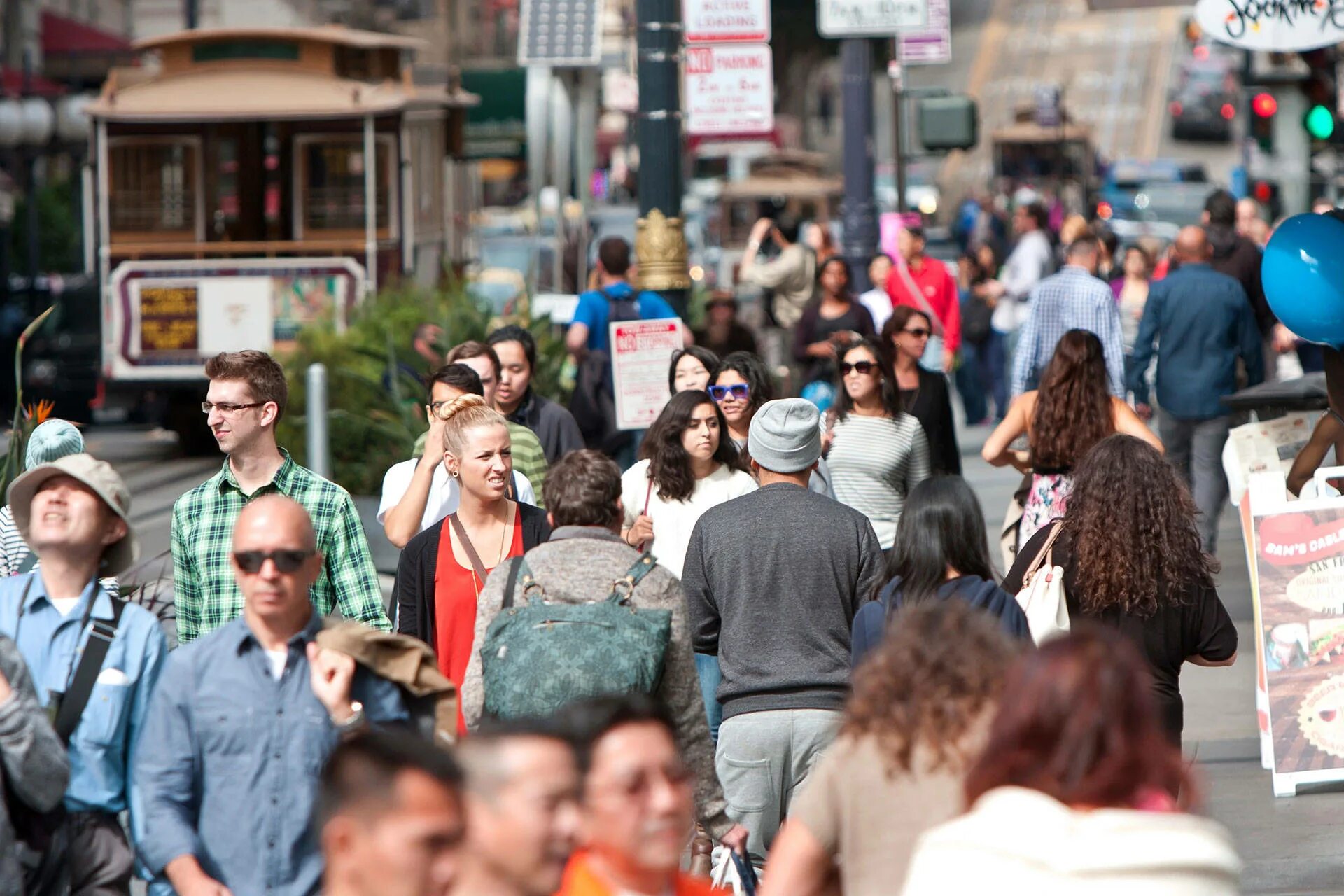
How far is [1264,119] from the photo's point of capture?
19.9 metres

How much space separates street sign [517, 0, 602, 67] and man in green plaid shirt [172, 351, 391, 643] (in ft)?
32.9

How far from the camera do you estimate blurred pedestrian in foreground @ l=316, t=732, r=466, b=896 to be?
3.23m

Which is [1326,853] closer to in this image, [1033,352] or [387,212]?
[1033,352]

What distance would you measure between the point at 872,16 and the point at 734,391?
21.7 ft

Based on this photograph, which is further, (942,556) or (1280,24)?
(1280,24)

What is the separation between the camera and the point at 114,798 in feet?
14.5

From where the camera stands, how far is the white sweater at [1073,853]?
294cm

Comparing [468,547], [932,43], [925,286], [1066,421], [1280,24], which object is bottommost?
[468,547]

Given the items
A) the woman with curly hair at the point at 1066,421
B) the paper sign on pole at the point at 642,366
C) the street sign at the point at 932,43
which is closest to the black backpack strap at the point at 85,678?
the woman with curly hair at the point at 1066,421

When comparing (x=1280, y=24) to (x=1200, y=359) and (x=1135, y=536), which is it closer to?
(x=1200, y=359)

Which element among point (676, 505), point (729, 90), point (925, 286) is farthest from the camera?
point (925, 286)

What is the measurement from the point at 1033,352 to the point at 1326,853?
5603 millimetres

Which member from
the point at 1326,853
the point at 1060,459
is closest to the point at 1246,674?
the point at 1060,459

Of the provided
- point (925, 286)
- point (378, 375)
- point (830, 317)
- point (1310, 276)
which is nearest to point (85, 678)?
point (1310, 276)
